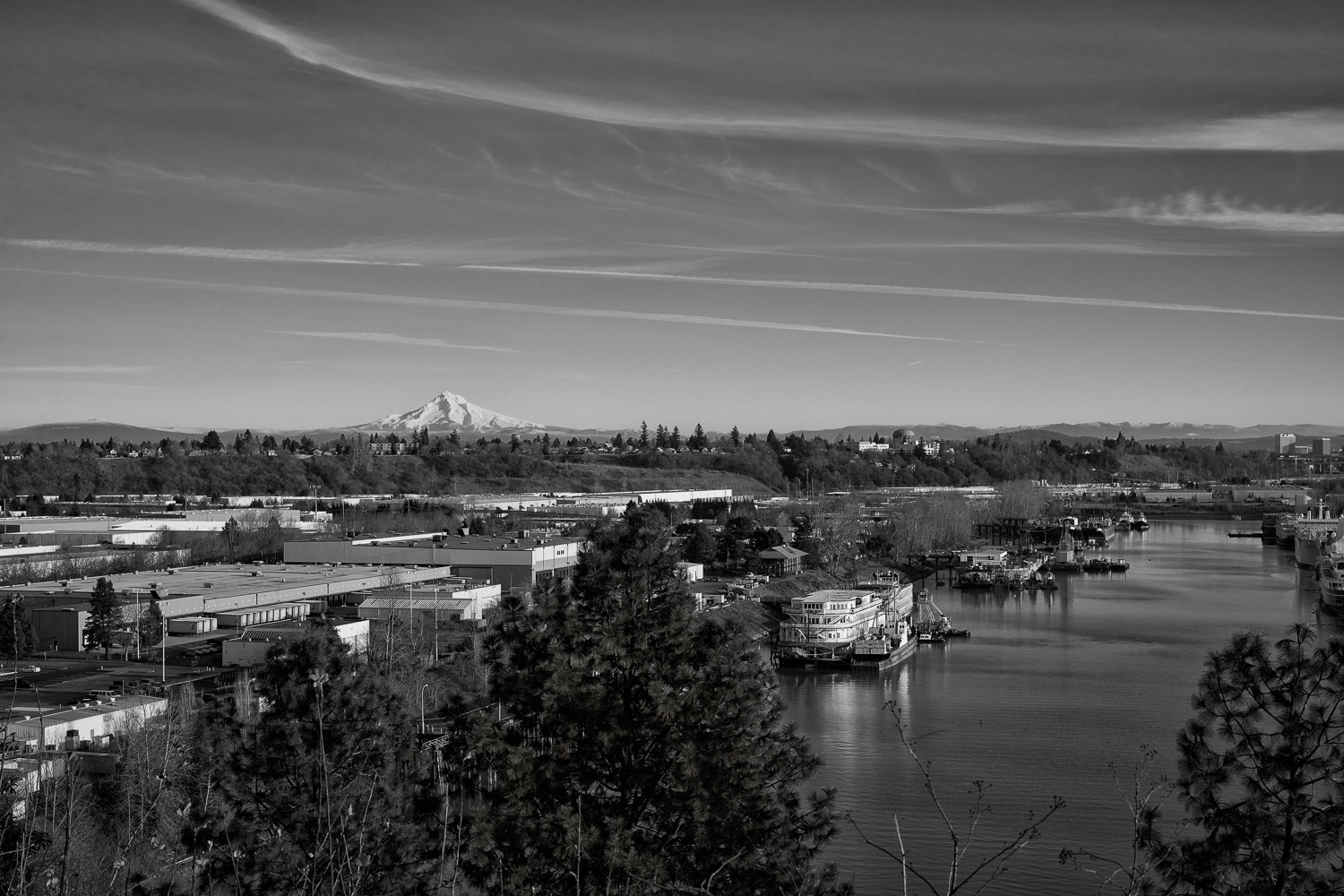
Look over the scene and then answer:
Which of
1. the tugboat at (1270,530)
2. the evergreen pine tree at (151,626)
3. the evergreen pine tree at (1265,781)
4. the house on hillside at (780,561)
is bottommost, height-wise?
A: the tugboat at (1270,530)

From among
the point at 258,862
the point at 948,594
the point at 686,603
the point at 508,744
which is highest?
the point at 686,603

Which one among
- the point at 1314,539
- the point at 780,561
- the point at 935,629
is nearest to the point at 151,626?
the point at 935,629

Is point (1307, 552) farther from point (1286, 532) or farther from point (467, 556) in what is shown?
point (467, 556)

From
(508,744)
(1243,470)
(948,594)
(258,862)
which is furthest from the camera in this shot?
(1243,470)

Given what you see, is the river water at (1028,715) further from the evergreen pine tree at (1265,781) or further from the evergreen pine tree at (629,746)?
the evergreen pine tree at (629,746)

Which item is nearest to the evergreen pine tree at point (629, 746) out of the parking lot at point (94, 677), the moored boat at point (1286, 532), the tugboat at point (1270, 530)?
the parking lot at point (94, 677)

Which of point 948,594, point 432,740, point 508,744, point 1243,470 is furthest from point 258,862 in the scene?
point 1243,470

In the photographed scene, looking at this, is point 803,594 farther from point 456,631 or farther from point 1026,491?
point 1026,491

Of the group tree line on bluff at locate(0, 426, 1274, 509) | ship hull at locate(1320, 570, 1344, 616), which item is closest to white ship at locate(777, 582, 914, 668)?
ship hull at locate(1320, 570, 1344, 616)
